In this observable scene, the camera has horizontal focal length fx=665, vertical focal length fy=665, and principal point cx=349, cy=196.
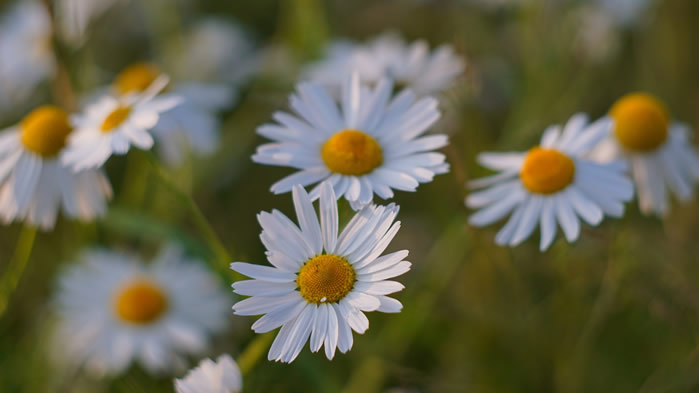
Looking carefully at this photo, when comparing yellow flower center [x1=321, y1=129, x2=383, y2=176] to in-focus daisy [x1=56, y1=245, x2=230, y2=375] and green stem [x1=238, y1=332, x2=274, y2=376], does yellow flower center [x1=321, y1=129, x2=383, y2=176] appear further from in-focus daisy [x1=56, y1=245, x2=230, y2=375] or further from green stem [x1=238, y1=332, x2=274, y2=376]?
in-focus daisy [x1=56, y1=245, x2=230, y2=375]

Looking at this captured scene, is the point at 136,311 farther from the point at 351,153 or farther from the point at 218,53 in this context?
the point at 218,53

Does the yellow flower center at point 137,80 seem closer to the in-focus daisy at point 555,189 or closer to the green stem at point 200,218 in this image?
the green stem at point 200,218

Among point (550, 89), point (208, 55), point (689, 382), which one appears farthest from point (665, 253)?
point (208, 55)

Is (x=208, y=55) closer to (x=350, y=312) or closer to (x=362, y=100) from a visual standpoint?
(x=362, y=100)

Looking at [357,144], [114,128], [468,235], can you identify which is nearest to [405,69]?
[468,235]

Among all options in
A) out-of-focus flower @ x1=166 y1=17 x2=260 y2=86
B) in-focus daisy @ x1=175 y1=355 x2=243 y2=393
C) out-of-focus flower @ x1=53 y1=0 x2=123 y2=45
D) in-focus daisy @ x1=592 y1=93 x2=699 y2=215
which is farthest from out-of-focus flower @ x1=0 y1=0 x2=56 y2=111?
in-focus daisy @ x1=592 y1=93 x2=699 y2=215

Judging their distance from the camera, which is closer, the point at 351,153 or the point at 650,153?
the point at 351,153

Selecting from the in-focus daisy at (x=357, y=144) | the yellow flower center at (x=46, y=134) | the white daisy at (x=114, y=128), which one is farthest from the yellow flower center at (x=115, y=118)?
the in-focus daisy at (x=357, y=144)
